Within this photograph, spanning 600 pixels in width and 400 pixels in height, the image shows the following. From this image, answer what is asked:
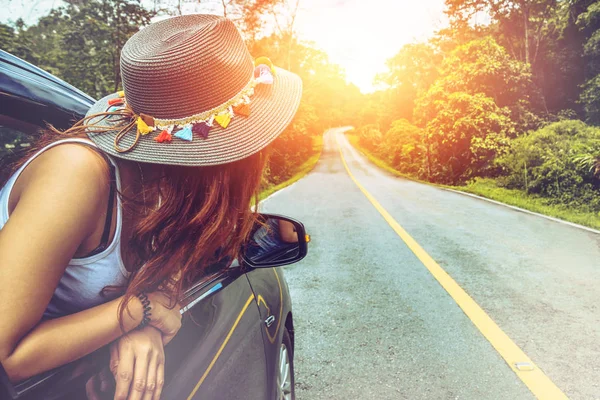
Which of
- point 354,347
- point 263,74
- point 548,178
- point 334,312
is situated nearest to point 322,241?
point 334,312

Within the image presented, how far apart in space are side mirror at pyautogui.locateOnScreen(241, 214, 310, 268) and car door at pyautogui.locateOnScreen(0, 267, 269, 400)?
113 mm

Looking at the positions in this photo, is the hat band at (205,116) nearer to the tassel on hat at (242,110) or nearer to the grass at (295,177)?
the tassel on hat at (242,110)

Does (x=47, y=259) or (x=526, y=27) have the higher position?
(x=526, y=27)

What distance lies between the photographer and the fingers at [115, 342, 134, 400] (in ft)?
2.91

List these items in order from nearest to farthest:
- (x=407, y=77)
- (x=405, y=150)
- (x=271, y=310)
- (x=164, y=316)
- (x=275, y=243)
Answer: (x=164, y=316) → (x=275, y=243) → (x=271, y=310) → (x=405, y=150) → (x=407, y=77)

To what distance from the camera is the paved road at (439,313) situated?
8.59 ft

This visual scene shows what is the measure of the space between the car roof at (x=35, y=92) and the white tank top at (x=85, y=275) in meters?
0.44

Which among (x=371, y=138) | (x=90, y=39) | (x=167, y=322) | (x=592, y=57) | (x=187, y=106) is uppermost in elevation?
(x=592, y=57)

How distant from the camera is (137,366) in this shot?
0.92 m

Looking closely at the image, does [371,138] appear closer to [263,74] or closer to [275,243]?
[275,243]

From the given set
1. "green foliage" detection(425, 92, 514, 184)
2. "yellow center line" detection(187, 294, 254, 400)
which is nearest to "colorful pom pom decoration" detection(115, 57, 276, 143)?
"yellow center line" detection(187, 294, 254, 400)

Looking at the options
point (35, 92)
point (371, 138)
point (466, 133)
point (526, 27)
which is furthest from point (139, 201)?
point (371, 138)

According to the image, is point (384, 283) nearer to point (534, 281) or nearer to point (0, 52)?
point (534, 281)

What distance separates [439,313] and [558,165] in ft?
39.9
